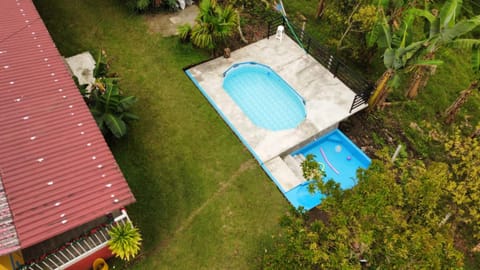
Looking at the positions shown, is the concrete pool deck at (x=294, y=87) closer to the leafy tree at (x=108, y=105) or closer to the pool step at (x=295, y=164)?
the pool step at (x=295, y=164)

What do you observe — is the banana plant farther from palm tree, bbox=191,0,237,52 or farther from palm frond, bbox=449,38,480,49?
palm frond, bbox=449,38,480,49

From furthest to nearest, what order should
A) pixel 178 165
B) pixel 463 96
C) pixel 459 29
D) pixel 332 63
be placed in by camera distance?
pixel 332 63 → pixel 463 96 → pixel 178 165 → pixel 459 29

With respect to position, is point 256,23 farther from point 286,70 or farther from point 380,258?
point 380,258

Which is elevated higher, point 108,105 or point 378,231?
point 378,231

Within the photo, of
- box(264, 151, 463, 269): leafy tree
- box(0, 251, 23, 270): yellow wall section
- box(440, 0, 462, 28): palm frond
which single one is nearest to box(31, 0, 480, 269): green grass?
box(0, 251, 23, 270): yellow wall section

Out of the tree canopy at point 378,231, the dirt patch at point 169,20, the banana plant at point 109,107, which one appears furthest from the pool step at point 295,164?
the dirt patch at point 169,20

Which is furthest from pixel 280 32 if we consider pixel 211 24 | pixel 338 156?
pixel 338 156

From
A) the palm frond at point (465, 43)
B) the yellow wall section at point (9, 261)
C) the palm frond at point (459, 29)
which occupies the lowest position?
the yellow wall section at point (9, 261)

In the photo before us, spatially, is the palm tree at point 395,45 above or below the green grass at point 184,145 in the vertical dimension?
above

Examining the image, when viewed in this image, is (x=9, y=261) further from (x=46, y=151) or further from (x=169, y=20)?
(x=169, y=20)
